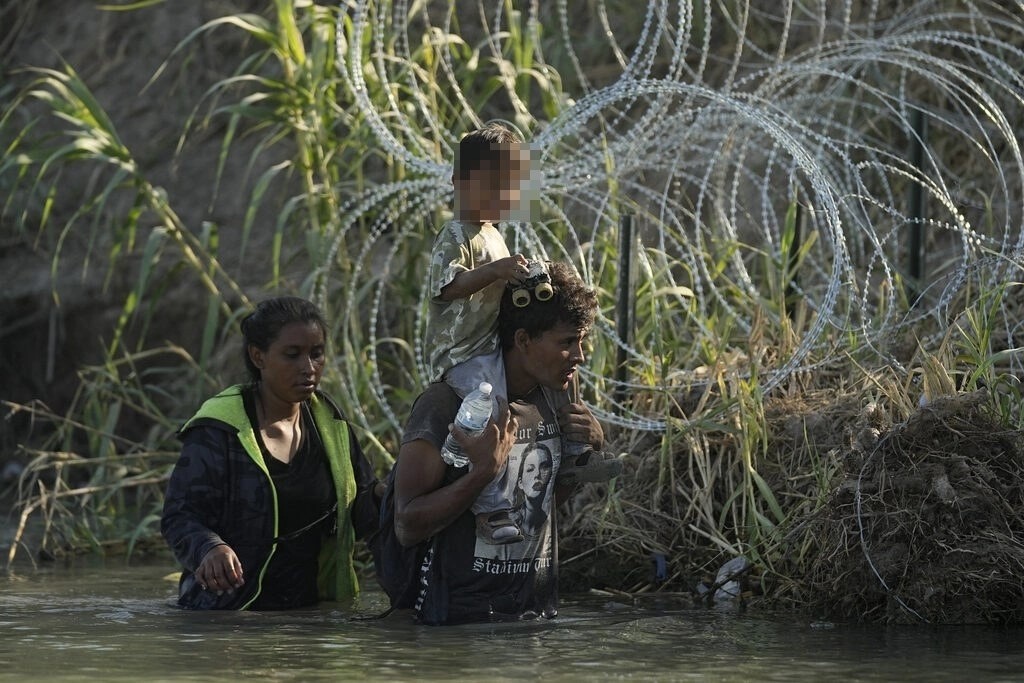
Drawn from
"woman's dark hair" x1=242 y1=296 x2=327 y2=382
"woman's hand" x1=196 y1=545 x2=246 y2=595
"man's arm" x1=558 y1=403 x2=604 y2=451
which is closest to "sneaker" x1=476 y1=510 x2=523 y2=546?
"man's arm" x1=558 y1=403 x2=604 y2=451

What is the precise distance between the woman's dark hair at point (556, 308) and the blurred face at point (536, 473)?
0.36 m

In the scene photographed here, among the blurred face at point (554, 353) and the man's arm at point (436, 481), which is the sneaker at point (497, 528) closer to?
the man's arm at point (436, 481)

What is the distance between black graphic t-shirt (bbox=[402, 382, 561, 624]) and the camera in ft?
15.5

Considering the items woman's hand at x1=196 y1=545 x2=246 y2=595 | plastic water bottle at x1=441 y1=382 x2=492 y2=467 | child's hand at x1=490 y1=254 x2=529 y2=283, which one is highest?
child's hand at x1=490 y1=254 x2=529 y2=283

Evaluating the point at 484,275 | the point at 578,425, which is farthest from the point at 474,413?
the point at 578,425

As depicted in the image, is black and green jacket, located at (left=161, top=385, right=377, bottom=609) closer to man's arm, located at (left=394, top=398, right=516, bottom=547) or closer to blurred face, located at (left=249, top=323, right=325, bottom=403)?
blurred face, located at (left=249, top=323, right=325, bottom=403)

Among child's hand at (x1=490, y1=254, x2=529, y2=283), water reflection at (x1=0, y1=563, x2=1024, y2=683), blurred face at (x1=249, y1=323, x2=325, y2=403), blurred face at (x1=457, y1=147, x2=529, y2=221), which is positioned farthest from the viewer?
blurred face at (x1=249, y1=323, x2=325, y2=403)

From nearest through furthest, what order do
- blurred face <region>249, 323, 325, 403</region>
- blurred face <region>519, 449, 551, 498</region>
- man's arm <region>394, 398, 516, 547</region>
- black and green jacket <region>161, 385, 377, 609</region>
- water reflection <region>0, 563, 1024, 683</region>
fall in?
water reflection <region>0, 563, 1024, 683</region>
man's arm <region>394, 398, 516, 547</region>
blurred face <region>519, 449, 551, 498</region>
black and green jacket <region>161, 385, 377, 609</region>
blurred face <region>249, 323, 325, 403</region>

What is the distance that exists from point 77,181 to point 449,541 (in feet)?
24.1

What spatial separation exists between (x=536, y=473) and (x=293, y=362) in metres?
1.03

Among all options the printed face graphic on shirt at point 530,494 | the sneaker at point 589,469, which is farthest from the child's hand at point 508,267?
the sneaker at point 589,469

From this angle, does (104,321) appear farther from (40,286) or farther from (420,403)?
(420,403)

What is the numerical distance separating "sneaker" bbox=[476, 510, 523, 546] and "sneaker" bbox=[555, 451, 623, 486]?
Result: 0.27 metres

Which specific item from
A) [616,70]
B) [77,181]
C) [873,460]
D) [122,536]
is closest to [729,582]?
[873,460]
